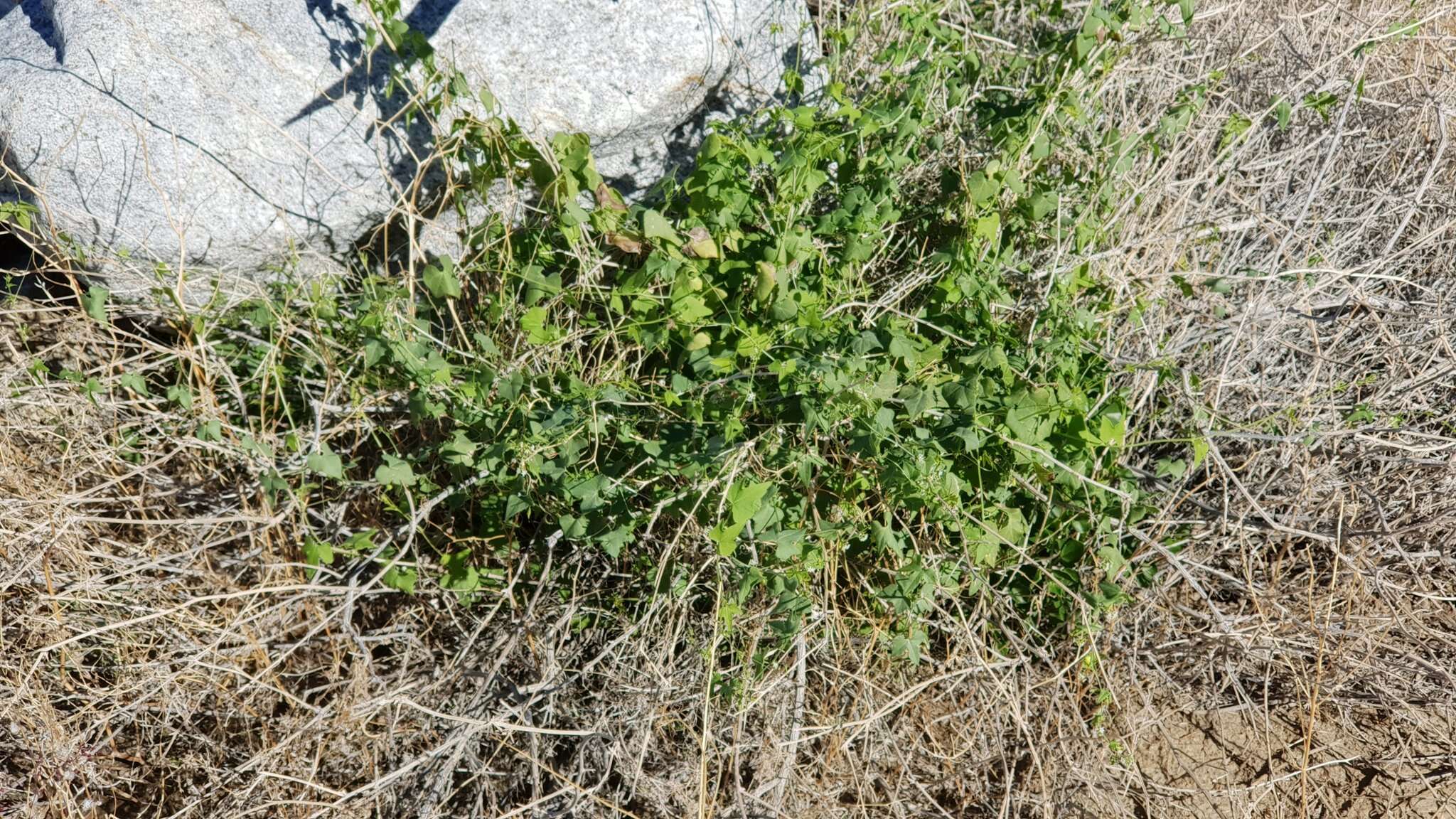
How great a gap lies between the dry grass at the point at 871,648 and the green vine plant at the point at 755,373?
0.13 m

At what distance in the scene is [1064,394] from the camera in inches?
80.5

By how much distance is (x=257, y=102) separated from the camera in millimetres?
2291

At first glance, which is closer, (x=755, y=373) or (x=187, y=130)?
(x=755, y=373)

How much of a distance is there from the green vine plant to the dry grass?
0.43ft

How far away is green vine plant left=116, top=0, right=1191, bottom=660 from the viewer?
1.97 metres

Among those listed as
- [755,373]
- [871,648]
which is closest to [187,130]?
[755,373]

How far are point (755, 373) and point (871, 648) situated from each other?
0.67 m

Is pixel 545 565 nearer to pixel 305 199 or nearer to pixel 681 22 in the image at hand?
pixel 305 199

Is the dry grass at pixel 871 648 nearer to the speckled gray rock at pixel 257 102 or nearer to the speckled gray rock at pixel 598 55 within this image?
the speckled gray rock at pixel 257 102

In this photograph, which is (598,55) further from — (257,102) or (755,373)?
(755,373)

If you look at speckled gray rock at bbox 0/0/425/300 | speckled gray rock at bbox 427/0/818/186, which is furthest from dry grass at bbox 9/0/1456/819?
speckled gray rock at bbox 427/0/818/186

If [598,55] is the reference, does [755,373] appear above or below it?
below

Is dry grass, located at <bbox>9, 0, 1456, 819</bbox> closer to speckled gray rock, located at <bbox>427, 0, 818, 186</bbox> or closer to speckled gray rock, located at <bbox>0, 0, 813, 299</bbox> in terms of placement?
speckled gray rock, located at <bbox>0, 0, 813, 299</bbox>

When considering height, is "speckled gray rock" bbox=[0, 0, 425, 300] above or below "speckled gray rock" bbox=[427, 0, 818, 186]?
below
